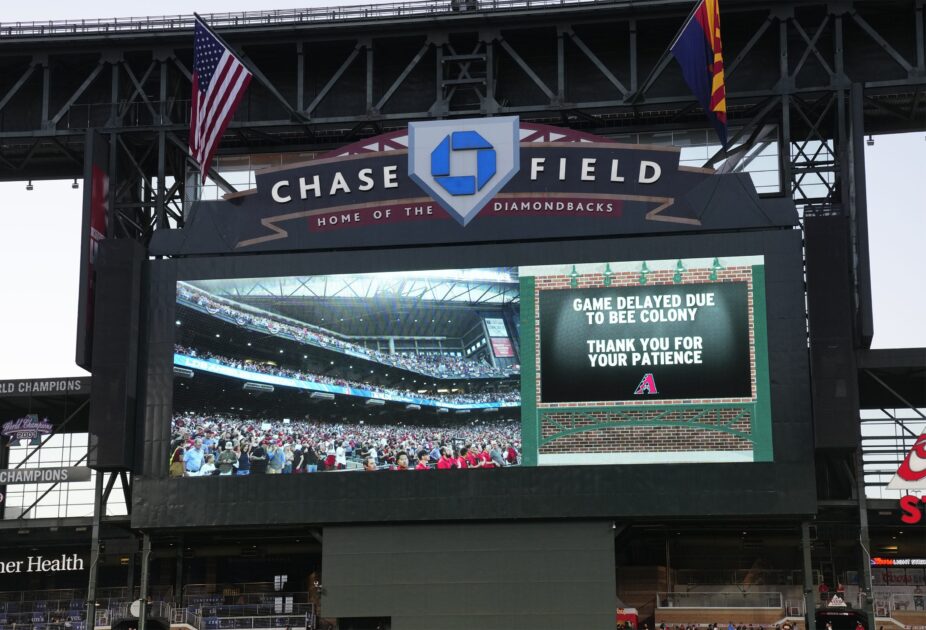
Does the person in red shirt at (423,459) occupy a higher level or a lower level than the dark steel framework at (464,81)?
lower

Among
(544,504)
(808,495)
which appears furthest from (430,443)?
(808,495)

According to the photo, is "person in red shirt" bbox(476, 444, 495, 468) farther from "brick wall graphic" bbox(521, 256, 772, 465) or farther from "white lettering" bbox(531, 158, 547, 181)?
"white lettering" bbox(531, 158, 547, 181)

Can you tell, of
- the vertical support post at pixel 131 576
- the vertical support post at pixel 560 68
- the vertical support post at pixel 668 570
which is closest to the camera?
the vertical support post at pixel 131 576

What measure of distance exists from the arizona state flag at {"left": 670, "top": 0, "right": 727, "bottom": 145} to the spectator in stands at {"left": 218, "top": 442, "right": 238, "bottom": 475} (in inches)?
733

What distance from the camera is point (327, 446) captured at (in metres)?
44.2


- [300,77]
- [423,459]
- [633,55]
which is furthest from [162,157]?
[633,55]

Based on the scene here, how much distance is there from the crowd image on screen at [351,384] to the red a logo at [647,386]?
146 inches

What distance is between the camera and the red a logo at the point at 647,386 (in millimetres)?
42781

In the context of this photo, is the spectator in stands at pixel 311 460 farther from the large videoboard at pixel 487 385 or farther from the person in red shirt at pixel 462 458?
the person in red shirt at pixel 462 458

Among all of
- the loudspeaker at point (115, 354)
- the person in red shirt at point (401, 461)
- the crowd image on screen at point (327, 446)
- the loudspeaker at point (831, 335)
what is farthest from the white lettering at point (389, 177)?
the loudspeaker at point (831, 335)

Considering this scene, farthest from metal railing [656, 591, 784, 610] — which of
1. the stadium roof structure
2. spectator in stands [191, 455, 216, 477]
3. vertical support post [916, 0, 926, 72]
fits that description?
vertical support post [916, 0, 926, 72]

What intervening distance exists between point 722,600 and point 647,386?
8142mm

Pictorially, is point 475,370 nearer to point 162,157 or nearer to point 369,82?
point 369,82

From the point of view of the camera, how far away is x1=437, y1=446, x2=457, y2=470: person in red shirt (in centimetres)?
4359
